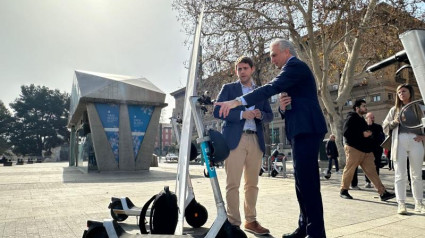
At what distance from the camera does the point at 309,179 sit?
2.92 meters

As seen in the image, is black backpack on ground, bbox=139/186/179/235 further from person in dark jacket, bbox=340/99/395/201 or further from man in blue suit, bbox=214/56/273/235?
person in dark jacket, bbox=340/99/395/201

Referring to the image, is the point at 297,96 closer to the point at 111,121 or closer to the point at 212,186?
the point at 212,186

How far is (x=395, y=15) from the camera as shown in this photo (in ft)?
45.4

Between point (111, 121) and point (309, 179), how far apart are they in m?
14.4

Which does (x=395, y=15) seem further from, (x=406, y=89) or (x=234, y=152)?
(x=234, y=152)

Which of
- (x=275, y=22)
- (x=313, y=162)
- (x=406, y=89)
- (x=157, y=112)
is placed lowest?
(x=313, y=162)

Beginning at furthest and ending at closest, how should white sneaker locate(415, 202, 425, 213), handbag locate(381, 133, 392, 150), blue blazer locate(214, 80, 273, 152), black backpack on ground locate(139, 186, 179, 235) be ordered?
handbag locate(381, 133, 392, 150) < white sneaker locate(415, 202, 425, 213) < blue blazer locate(214, 80, 273, 152) < black backpack on ground locate(139, 186, 179, 235)

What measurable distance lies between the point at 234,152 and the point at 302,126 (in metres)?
0.95

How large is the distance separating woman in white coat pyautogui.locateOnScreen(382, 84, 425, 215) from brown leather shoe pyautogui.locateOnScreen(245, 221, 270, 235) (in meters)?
2.26

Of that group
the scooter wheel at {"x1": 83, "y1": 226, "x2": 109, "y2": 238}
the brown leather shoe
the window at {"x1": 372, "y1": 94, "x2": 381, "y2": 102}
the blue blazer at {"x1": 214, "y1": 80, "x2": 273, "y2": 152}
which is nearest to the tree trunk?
the blue blazer at {"x1": 214, "y1": 80, "x2": 273, "y2": 152}

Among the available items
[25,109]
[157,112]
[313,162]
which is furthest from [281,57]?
[25,109]

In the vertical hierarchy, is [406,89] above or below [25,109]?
below

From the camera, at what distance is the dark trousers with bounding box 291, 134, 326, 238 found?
286 centimetres

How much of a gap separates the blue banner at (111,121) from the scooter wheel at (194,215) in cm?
1290
